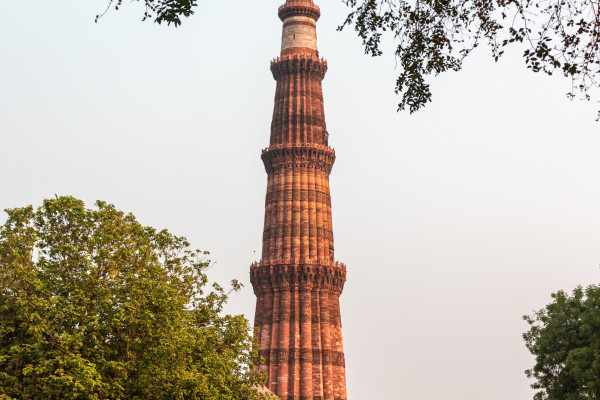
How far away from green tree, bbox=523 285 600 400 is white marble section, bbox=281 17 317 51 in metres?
35.4

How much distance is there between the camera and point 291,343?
53.8 m

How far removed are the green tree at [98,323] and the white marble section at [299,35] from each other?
39.9 metres

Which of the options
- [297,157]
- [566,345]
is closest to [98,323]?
[566,345]

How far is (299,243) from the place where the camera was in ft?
190

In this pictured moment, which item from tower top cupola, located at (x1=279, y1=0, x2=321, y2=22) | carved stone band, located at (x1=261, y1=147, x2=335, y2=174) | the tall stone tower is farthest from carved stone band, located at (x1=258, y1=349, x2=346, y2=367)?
tower top cupola, located at (x1=279, y1=0, x2=321, y2=22)

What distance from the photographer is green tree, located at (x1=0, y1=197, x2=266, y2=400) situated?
23.3 metres

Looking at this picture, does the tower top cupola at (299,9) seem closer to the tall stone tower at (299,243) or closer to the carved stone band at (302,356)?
the tall stone tower at (299,243)

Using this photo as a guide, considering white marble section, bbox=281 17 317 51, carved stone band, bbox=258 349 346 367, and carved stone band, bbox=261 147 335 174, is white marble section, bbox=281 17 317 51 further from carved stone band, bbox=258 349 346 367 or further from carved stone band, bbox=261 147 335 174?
carved stone band, bbox=258 349 346 367

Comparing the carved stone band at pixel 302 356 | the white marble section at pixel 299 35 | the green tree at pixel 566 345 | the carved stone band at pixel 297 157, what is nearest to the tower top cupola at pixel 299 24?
the white marble section at pixel 299 35

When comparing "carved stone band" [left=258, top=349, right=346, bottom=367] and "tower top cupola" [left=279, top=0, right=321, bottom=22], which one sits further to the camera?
"tower top cupola" [left=279, top=0, right=321, bottom=22]

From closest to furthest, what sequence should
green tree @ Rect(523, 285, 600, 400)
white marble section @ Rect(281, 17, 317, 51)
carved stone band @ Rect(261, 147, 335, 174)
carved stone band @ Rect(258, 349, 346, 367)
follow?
green tree @ Rect(523, 285, 600, 400) → carved stone band @ Rect(258, 349, 346, 367) → carved stone band @ Rect(261, 147, 335, 174) → white marble section @ Rect(281, 17, 317, 51)

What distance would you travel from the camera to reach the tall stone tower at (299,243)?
5312 centimetres

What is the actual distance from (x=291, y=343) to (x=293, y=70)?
2420cm

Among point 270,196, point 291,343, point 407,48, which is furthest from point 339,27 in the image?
point 270,196
